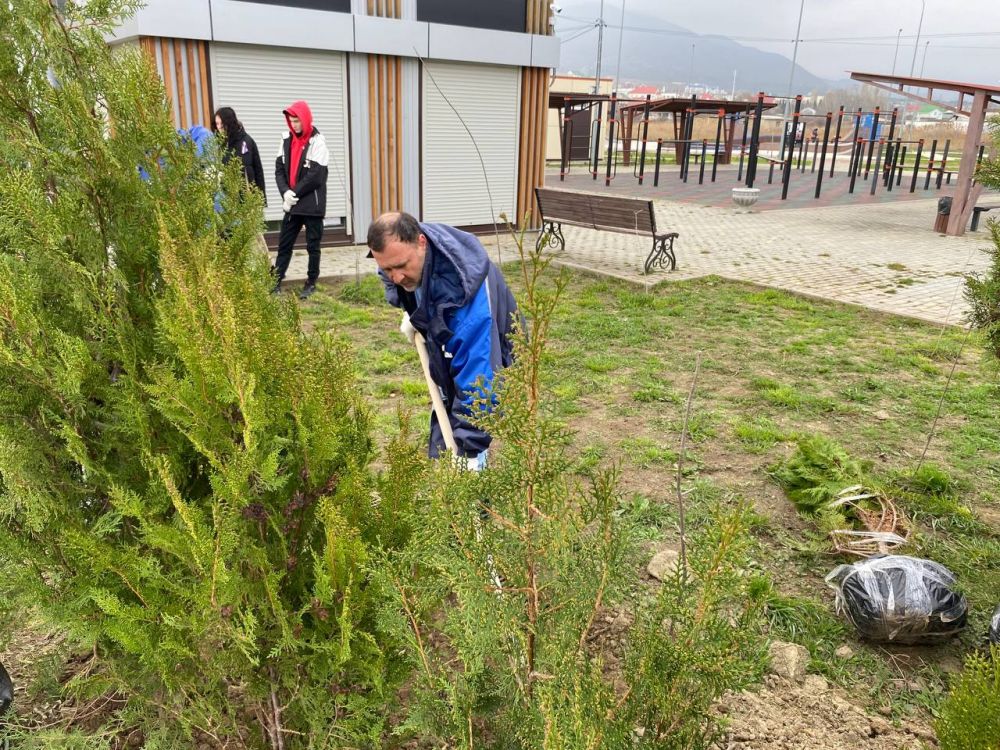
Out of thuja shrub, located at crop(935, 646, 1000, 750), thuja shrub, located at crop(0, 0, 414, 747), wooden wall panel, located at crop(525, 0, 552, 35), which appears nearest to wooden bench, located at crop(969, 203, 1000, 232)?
wooden wall panel, located at crop(525, 0, 552, 35)

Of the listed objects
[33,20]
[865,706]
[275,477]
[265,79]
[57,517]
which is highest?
[265,79]

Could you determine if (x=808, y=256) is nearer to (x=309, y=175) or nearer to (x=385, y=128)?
(x=385, y=128)

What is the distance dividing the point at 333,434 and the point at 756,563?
8.69ft

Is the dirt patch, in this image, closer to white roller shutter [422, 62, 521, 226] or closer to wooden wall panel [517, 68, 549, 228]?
white roller shutter [422, 62, 521, 226]

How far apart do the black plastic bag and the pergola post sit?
1231cm

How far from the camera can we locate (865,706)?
273 centimetres

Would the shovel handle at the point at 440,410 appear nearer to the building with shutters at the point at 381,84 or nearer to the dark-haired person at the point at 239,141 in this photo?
the dark-haired person at the point at 239,141

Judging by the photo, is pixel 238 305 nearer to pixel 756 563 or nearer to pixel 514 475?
pixel 514 475

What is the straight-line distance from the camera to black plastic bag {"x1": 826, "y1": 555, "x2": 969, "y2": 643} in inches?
116

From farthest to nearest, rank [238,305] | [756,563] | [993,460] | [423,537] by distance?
[993,460] < [756,563] < [238,305] < [423,537]

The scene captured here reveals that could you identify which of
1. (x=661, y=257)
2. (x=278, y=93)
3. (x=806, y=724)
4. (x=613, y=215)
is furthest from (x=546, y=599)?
(x=278, y=93)

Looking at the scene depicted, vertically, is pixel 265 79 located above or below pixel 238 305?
above

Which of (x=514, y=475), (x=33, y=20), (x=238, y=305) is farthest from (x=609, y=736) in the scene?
(x=33, y=20)

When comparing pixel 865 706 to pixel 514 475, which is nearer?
pixel 514 475
